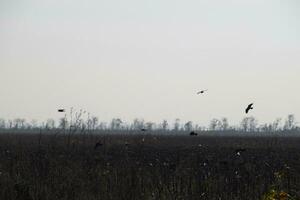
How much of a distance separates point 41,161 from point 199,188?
294cm

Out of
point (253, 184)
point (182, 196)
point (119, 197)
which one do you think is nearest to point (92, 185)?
point (119, 197)

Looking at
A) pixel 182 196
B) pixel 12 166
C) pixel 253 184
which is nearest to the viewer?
pixel 182 196

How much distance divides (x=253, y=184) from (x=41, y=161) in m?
3.54

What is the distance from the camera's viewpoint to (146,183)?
25.2 feet

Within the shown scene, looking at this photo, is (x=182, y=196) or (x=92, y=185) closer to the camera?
(x=182, y=196)

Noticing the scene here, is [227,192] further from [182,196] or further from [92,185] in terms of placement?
[92,185]

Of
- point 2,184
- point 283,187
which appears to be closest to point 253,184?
point 283,187

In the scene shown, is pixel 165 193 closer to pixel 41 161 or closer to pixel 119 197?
pixel 119 197

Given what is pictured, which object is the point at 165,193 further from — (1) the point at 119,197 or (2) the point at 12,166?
(2) the point at 12,166

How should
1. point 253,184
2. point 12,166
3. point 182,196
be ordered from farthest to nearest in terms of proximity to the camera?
point 12,166, point 253,184, point 182,196

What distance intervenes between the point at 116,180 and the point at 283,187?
7.74 feet

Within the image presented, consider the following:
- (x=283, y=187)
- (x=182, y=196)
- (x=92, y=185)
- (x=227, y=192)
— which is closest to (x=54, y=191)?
(x=92, y=185)

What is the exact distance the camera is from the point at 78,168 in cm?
895

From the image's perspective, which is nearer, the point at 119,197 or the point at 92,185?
the point at 119,197
